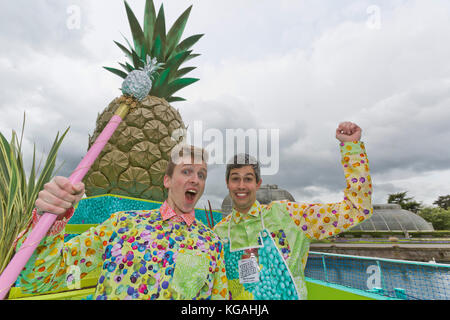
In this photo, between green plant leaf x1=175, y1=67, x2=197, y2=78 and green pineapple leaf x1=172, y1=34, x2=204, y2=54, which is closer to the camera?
green pineapple leaf x1=172, y1=34, x2=204, y2=54

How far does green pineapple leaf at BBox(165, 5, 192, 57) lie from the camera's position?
6504 millimetres

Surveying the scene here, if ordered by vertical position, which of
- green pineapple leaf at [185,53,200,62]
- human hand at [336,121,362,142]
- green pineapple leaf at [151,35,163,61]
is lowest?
human hand at [336,121,362,142]

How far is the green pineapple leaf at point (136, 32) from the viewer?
6.20 meters

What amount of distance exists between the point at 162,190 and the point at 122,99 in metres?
4.56

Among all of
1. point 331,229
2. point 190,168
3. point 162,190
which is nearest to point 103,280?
point 190,168

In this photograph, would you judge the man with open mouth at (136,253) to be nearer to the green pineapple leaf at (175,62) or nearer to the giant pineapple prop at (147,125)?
the giant pineapple prop at (147,125)

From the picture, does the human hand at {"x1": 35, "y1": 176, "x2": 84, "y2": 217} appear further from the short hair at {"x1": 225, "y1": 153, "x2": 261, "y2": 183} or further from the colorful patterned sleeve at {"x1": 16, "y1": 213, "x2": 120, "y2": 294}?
the short hair at {"x1": 225, "y1": 153, "x2": 261, "y2": 183}

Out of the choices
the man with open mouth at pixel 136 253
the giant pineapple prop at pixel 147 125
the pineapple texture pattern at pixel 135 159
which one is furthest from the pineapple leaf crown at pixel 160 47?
the man with open mouth at pixel 136 253

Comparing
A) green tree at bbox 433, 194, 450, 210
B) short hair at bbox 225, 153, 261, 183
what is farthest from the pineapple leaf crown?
green tree at bbox 433, 194, 450, 210

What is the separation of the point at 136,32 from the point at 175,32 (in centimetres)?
107

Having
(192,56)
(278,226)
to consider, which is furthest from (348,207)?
(192,56)

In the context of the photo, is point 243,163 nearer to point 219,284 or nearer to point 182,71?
point 219,284

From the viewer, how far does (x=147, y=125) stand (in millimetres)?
5973
